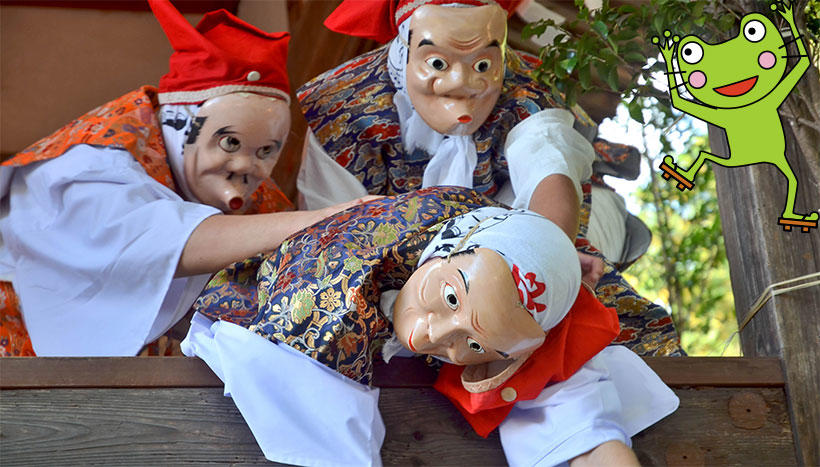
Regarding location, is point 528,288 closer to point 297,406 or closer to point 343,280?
point 343,280

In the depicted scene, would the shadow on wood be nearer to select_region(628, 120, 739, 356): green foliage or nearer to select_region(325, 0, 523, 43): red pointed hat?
select_region(325, 0, 523, 43): red pointed hat

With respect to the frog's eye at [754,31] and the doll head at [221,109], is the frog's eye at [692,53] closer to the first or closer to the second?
the frog's eye at [754,31]

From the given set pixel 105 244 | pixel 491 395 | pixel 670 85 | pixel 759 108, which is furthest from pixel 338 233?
pixel 759 108

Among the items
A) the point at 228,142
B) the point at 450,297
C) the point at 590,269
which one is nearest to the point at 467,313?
the point at 450,297

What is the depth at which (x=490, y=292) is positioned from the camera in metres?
1.27

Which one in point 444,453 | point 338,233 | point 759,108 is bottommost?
point 444,453

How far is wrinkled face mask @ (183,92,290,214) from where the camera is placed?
6.14ft

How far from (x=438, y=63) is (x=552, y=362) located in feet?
2.12

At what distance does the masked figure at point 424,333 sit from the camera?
4.26 ft

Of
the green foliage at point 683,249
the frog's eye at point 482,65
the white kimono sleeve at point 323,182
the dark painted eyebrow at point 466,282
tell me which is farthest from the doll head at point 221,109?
the green foliage at point 683,249

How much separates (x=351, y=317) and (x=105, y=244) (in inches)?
23.0

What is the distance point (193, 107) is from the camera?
75.2 inches

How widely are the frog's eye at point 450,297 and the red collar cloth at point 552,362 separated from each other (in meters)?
0.16

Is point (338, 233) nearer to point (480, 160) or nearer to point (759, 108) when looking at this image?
point (480, 160)
